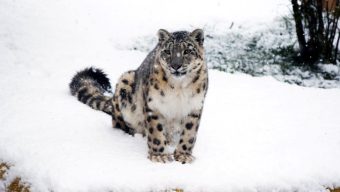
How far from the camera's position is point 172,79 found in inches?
198

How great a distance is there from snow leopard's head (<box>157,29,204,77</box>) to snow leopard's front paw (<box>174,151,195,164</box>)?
0.80 m

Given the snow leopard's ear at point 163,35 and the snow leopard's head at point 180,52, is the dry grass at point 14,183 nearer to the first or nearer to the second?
the snow leopard's head at point 180,52

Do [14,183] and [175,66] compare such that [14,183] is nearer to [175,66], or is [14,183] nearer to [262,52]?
[175,66]

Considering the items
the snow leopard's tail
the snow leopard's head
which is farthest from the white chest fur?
the snow leopard's tail

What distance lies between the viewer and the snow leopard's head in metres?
4.92

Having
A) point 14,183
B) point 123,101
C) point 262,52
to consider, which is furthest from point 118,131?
point 262,52

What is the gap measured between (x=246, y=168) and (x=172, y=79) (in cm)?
110

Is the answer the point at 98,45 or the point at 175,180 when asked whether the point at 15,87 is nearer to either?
the point at 98,45

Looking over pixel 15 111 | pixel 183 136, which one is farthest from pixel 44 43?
pixel 183 136

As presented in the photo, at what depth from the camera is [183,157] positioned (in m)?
5.18

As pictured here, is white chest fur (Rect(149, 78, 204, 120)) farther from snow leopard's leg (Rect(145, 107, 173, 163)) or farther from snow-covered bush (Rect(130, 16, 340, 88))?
snow-covered bush (Rect(130, 16, 340, 88))

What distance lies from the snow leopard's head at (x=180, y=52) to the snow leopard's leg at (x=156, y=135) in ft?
1.61

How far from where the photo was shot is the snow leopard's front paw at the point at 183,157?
5.17 metres

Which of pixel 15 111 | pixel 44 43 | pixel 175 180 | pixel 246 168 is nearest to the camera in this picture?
pixel 175 180
